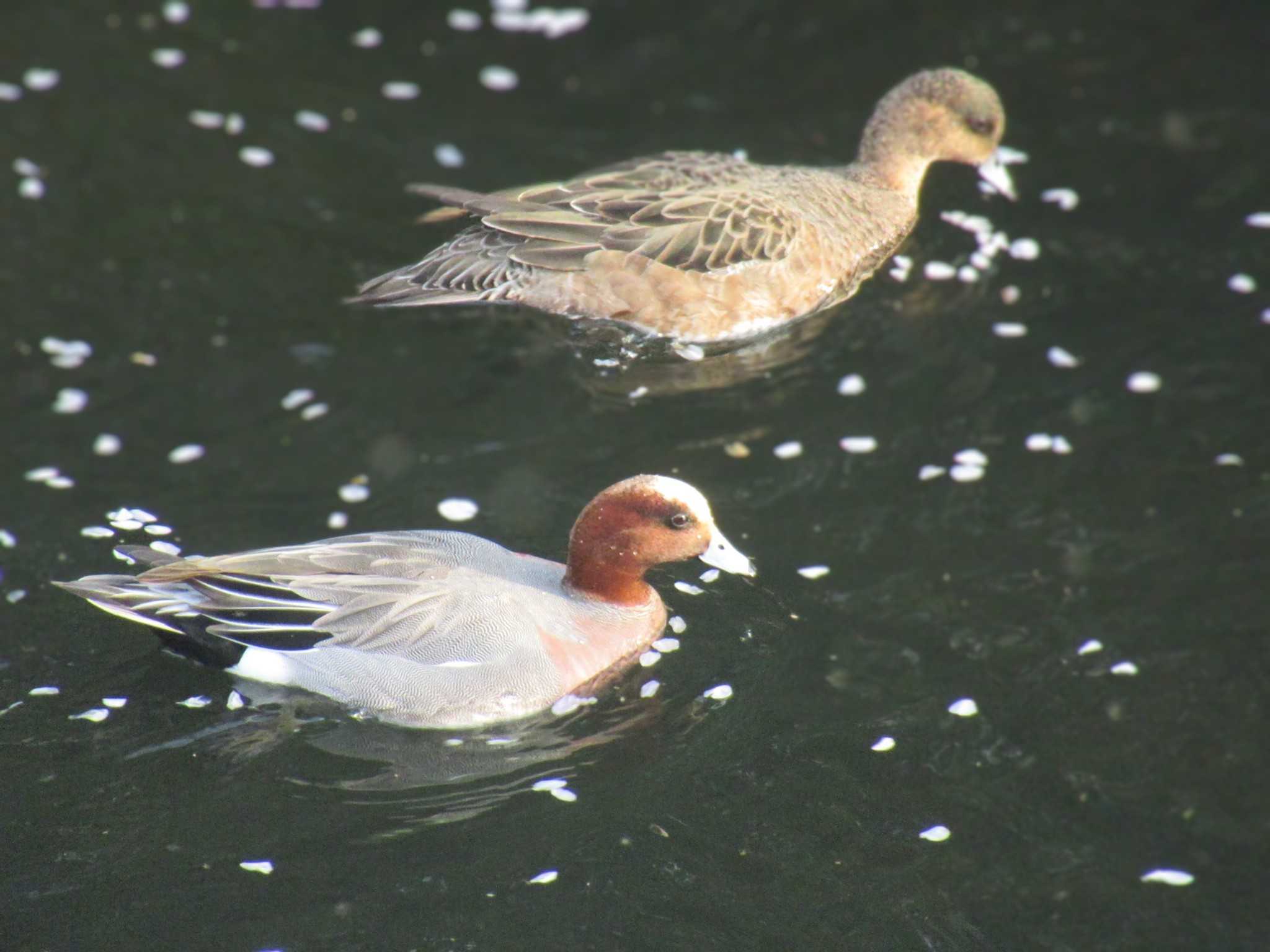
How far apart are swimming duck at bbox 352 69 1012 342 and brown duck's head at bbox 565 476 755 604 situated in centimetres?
152

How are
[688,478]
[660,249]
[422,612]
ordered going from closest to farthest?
[422,612]
[688,478]
[660,249]

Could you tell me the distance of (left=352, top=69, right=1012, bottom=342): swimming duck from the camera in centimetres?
666

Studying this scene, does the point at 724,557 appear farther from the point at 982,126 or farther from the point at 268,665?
the point at 982,126

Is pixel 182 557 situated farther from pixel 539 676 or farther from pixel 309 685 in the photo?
pixel 539 676

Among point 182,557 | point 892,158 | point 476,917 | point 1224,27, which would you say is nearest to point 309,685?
point 182,557

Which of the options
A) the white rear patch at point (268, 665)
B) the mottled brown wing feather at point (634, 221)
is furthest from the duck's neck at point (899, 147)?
the white rear patch at point (268, 665)

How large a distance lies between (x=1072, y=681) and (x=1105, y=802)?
20.7 inches

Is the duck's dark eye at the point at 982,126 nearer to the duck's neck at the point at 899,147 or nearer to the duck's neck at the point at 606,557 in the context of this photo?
the duck's neck at the point at 899,147

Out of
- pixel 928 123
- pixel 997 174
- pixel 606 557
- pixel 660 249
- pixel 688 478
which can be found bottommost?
pixel 688 478

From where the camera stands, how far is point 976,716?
5492 millimetres

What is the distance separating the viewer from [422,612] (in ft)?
17.2

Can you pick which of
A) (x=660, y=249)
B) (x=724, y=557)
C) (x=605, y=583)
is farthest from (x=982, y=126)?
(x=605, y=583)

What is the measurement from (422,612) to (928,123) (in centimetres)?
384

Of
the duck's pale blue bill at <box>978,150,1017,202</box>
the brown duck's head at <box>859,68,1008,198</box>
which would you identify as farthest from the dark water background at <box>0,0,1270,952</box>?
the brown duck's head at <box>859,68,1008,198</box>
